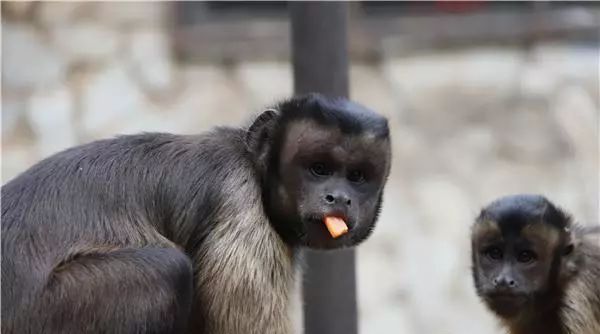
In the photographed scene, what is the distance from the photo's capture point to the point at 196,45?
23.7 feet

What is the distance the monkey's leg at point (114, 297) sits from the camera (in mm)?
3594

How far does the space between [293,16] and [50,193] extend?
4.54ft

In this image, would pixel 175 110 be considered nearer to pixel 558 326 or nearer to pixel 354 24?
pixel 354 24

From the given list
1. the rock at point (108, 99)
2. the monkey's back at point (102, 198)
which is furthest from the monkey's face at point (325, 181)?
the rock at point (108, 99)

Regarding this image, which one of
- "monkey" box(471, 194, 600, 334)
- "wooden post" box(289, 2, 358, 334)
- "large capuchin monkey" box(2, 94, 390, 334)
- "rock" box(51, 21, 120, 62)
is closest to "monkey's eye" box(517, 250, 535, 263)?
"monkey" box(471, 194, 600, 334)

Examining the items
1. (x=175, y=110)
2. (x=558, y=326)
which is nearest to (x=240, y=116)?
(x=175, y=110)

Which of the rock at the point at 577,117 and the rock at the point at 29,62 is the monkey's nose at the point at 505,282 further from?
the rock at the point at 29,62

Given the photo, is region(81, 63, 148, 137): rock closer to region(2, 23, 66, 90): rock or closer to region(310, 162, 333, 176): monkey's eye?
region(2, 23, 66, 90): rock

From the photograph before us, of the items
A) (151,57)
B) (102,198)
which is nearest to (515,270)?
(102,198)

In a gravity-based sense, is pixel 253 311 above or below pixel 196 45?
below

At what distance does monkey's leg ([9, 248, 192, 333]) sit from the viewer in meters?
3.59

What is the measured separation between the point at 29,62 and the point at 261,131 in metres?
3.47

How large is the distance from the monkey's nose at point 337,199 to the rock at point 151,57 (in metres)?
3.58

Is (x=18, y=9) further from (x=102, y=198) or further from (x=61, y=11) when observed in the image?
(x=102, y=198)
